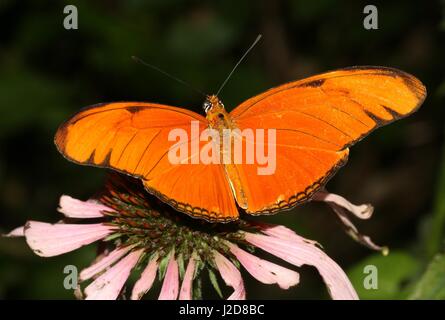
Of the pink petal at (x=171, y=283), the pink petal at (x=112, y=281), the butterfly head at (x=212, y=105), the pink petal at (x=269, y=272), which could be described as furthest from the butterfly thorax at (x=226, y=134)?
the pink petal at (x=112, y=281)

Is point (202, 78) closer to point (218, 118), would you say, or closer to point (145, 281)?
point (218, 118)

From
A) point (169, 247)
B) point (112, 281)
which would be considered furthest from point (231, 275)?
point (112, 281)

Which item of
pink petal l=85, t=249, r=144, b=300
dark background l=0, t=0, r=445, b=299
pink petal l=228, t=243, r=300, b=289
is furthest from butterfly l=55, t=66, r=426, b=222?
dark background l=0, t=0, r=445, b=299

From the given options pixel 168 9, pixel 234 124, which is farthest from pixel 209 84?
pixel 234 124

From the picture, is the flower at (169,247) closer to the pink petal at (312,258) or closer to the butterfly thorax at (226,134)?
the pink petal at (312,258)

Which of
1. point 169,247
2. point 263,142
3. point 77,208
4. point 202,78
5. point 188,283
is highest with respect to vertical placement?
point 202,78
